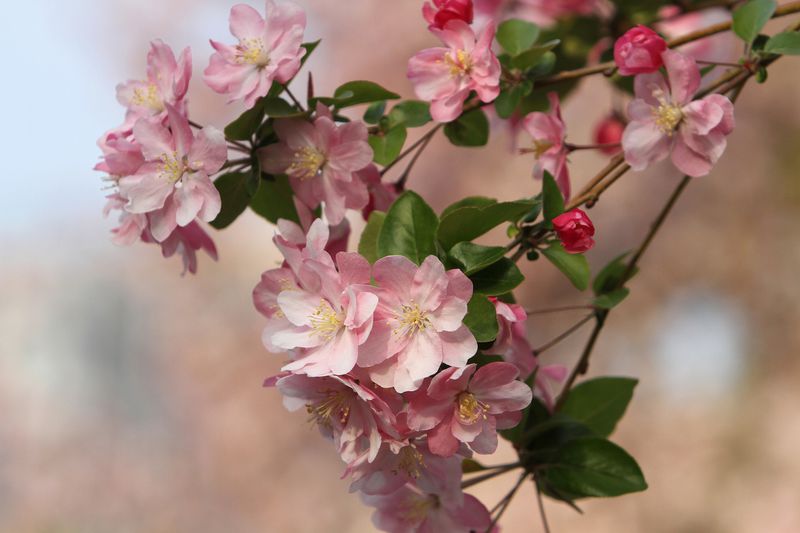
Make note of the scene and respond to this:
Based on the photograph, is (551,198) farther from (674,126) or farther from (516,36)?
(516,36)

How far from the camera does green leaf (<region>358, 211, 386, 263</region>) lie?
625 millimetres

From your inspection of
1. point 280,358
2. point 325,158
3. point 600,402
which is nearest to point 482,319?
point 325,158

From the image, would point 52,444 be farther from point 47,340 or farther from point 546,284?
point 546,284

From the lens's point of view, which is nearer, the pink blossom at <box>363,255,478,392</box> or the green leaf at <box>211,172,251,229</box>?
the pink blossom at <box>363,255,478,392</box>

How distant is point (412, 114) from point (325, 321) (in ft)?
0.77

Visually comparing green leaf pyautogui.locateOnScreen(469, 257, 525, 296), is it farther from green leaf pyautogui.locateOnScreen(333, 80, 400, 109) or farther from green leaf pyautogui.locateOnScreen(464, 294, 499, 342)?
green leaf pyautogui.locateOnScreen(333, 80, 400, 109)

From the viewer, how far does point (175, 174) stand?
62 cm

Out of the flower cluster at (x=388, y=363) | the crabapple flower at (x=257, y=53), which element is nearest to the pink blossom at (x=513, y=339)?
the flower cluster at (x=388, y=363)

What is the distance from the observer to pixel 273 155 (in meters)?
0.66

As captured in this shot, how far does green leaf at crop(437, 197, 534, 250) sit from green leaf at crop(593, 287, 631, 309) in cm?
14

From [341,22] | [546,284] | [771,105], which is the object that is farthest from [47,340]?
[771,105]

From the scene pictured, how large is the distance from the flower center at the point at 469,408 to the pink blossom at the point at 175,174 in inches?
8.2

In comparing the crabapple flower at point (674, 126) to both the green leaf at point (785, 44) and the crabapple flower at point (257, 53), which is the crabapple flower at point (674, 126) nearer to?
the green leaf at point (785, 44)

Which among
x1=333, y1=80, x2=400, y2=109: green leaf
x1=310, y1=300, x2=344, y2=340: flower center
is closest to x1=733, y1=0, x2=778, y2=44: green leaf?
x1=333, y1=80, x2=400, y2=109: green leaf
